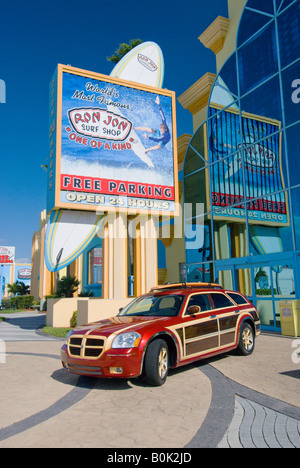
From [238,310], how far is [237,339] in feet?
2.05

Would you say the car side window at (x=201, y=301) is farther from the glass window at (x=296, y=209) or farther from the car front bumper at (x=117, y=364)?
the glass window at (x=296, y=209)

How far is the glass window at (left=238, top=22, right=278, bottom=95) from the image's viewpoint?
1409 cm

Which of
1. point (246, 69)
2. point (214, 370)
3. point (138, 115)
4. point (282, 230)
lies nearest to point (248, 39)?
point (246, 69)

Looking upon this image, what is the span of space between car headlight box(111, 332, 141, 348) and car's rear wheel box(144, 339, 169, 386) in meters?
0.28

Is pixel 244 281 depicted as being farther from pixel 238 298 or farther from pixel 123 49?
pixel 123 49

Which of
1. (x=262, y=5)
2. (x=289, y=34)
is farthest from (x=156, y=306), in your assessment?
(x=262, y=5)

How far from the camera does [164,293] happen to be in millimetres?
7387

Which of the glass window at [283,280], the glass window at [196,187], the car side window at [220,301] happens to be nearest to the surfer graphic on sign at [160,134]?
the glass window at [196,187]

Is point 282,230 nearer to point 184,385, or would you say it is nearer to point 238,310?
point 238,310

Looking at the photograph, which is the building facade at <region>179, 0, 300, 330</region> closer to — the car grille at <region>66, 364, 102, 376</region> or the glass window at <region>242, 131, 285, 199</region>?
the glass window at <region>242, 131, 285, 199</region>

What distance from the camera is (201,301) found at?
23.9 feet

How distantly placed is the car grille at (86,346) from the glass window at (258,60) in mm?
12614

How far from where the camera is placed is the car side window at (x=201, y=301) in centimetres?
709
